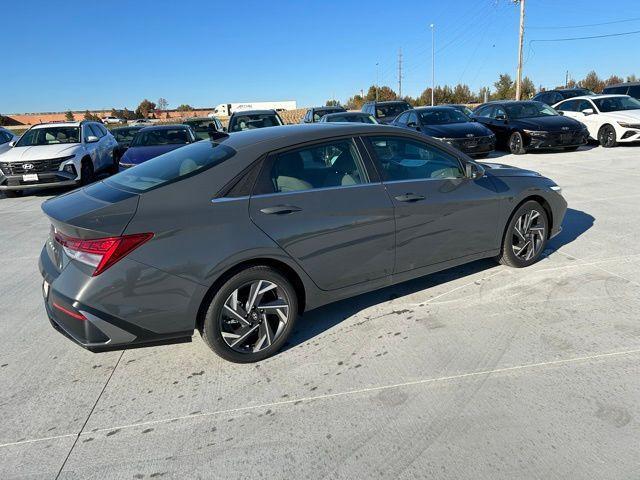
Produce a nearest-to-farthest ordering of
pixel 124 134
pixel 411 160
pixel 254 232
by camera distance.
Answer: pixel 254 232, pixel 411 160, pixel 124 134

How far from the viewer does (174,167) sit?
3619 mm

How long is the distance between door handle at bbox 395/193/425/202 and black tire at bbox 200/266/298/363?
3.79ft

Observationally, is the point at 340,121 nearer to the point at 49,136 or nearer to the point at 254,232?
the point at 49,136

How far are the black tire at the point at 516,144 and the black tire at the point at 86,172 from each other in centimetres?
1156

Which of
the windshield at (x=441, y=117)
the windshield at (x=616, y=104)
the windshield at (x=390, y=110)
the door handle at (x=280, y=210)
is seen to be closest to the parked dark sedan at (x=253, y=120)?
the windshield at (x=441, y=117)

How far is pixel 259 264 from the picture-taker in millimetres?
3248

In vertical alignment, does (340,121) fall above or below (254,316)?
above

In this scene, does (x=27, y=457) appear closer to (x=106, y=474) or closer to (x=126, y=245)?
(x=106, y=474)

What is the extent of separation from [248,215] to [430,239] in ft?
5.35

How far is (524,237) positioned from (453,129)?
8.50 metres

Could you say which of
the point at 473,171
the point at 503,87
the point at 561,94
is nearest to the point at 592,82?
the point at 503,87

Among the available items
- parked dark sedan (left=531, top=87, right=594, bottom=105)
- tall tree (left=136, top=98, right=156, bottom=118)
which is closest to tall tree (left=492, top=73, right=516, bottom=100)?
parked dark sedan (left=531, top=87, right=594, bottom=105)

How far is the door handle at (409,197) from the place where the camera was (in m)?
3.80

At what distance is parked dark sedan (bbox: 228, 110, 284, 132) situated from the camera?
503 inches
